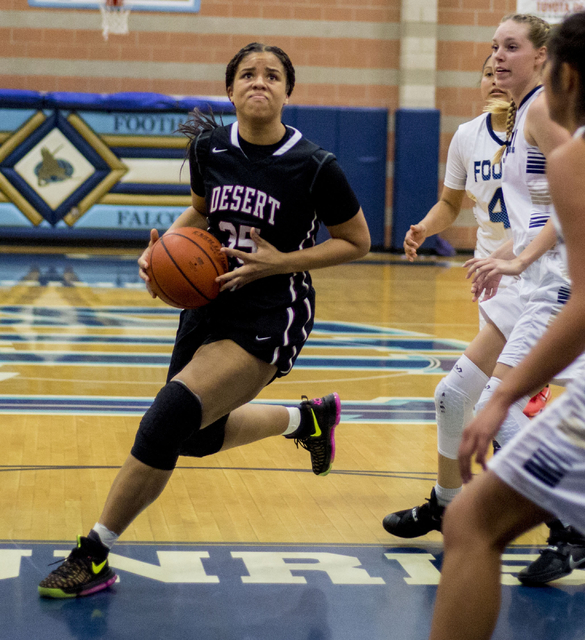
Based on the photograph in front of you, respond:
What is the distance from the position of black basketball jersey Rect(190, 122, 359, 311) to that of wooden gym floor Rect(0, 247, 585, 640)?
0.83 meters

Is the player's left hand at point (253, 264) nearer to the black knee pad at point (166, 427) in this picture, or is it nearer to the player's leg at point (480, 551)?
the black knee pad at point (166, 427)

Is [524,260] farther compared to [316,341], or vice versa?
[316,341]

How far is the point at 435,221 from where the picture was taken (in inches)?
146

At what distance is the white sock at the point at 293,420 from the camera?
3.76 metres

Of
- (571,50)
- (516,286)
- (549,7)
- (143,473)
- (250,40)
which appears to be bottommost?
(143,473)

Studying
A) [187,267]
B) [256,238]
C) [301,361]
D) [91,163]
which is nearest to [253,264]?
[256,238]

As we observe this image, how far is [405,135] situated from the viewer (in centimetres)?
1398

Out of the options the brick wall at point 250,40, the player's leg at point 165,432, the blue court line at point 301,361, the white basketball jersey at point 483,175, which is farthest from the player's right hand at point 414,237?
the brick wall at point 250,40

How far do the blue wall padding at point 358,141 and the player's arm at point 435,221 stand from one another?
32.8 feet

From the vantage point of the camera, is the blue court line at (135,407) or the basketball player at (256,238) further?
the blue court line at (135,407)

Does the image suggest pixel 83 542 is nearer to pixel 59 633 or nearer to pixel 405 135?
pixel 59 633

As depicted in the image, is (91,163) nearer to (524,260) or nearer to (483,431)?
(524,260)

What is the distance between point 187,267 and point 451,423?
107cm

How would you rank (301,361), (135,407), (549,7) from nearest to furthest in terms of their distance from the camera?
1. (135,407)
2. (301,361)
3. (549,7)
